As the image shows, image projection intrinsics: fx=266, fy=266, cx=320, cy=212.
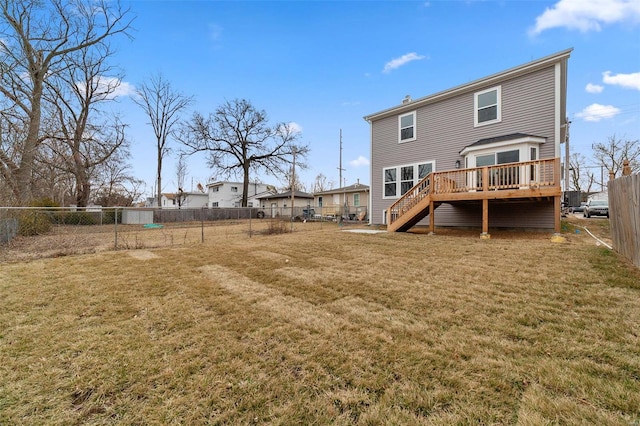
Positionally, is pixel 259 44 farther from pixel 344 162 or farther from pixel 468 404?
pixel 344 162

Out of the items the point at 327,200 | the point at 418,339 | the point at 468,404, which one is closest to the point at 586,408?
the point at 468,404

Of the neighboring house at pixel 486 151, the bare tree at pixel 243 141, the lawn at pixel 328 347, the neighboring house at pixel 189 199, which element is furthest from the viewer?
the neighboring house at pixel 189 199

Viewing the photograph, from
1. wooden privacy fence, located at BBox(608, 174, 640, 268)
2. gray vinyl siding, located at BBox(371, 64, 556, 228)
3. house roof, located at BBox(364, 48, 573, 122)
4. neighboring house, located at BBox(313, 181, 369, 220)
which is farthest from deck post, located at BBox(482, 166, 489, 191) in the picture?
neighboring house, located at BBox(313, 181, 369, 220)

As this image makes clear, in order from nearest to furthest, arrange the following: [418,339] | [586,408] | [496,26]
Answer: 1. [586,408]
2. [418,339]
3. [496,26]

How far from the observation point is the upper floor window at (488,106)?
10500 mm

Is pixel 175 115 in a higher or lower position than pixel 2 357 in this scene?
higher

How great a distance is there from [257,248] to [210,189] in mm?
37596

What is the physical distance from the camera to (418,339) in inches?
98.1

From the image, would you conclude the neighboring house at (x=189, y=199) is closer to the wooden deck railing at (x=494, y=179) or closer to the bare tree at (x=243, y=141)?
the bare tree at (x=243, y=141)

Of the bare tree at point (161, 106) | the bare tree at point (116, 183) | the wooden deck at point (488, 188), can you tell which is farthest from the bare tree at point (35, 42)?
the wooden deck at point (488, 188)

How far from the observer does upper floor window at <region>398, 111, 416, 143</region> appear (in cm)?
1313

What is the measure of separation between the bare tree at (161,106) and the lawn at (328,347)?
25124mm

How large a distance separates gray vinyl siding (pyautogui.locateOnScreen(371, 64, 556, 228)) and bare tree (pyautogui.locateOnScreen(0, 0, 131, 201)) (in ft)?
51.2

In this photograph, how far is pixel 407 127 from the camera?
1340 centimetres
